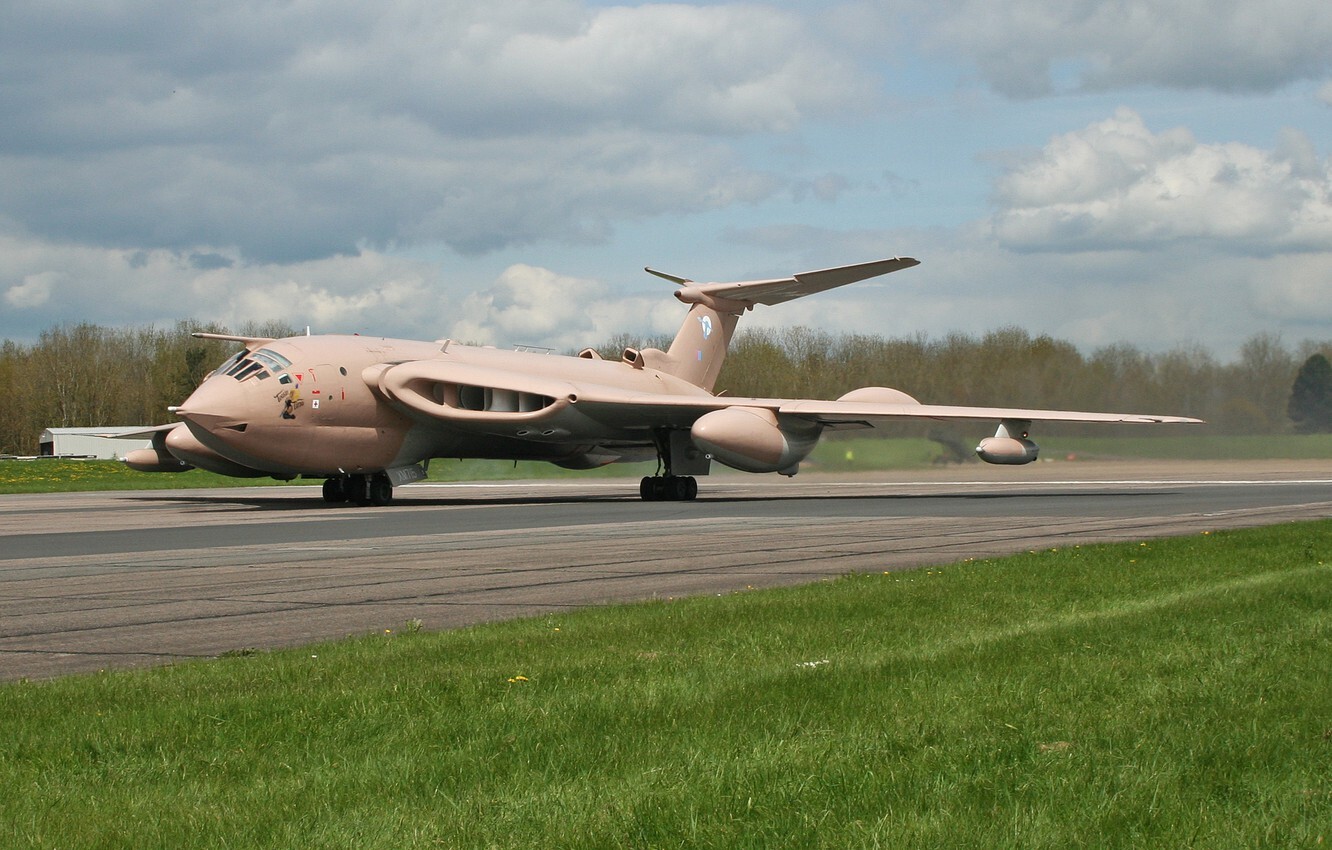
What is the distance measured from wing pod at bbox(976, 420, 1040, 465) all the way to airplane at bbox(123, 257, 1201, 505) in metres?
0.03

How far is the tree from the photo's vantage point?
129ft

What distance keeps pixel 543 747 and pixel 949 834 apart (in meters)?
1.73

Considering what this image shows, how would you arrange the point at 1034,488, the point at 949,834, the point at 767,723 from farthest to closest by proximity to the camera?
the point at 1034,488
the point at 767,723
the point at 949,834

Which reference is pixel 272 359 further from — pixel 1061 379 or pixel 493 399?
pixel 1061 379

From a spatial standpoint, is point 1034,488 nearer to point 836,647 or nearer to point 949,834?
point 836,647

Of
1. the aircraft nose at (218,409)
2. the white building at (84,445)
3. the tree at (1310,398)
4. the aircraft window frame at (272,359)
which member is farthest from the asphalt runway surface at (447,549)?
the white building at (84,445)

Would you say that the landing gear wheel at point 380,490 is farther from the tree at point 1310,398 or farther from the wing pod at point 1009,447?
the tree at point 1310,398

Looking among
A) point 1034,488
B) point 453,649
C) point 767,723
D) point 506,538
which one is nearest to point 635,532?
point 506,538

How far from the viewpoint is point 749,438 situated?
28.8 meters

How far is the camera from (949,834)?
4.11 meters

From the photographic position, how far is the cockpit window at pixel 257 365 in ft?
88.6

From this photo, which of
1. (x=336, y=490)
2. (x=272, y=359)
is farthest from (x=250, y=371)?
(x=336, y=490)

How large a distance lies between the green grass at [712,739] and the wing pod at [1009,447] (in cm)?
2170

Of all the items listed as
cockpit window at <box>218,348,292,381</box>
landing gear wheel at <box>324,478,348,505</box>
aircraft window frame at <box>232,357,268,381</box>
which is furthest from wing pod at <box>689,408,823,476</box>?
aircraft window frame at <box>232,357,268,381</box>
